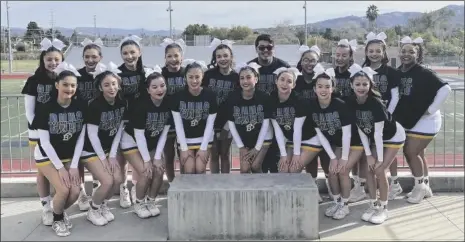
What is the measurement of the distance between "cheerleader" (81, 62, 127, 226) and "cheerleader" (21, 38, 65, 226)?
42cm

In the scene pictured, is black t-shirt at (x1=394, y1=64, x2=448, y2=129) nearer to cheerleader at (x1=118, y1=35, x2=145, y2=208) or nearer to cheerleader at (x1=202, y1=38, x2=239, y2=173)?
cheerleader at (x1=202, y1=38, x2=239, y2=173)

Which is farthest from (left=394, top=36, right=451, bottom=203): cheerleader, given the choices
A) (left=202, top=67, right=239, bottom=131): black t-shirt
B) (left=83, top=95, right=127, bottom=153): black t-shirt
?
(left=83, top=95, right=127, bottom=153): black t-shirt

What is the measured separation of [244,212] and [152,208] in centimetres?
128

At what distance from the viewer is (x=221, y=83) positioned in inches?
222

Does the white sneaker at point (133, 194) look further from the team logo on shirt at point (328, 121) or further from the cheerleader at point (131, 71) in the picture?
the team logo on shirt at point (328, 121)

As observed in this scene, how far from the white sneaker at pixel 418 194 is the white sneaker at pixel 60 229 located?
3.83m

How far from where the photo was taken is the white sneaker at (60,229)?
15.9 feet

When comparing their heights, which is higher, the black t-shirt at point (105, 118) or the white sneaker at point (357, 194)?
the black t-shirt at point (105, 118)

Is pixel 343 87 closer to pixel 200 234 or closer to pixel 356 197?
pixel 356 197

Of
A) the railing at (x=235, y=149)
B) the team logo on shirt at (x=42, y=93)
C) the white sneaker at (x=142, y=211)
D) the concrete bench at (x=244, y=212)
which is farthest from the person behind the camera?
the railing at (x=235, y=149)

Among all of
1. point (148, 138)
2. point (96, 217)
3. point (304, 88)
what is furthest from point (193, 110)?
point (96, 217)

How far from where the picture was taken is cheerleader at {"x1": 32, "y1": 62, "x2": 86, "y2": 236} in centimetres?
473

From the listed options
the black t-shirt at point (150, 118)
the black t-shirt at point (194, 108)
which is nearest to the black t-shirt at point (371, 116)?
the black t-shirt at point (194, 108)

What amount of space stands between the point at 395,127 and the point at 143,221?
284 centimetres
